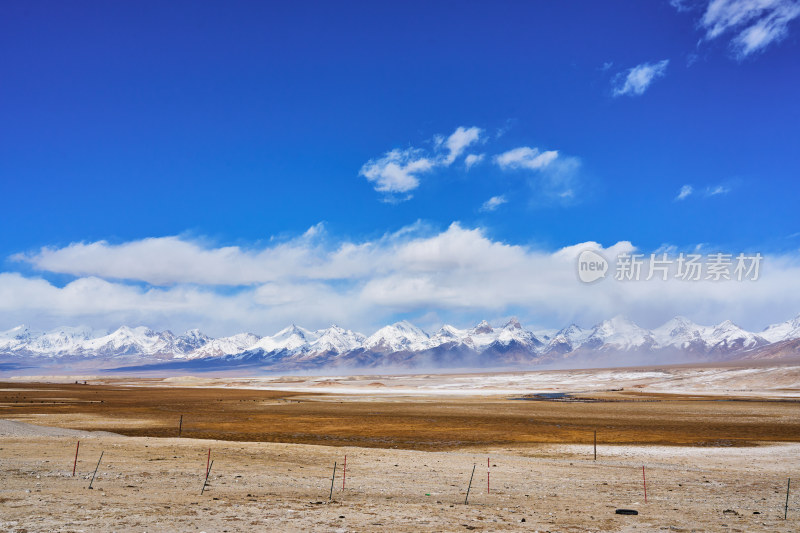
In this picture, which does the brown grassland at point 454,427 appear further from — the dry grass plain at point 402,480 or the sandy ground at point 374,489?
the sandy ground at point 374,489

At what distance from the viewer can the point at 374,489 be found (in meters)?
22.1

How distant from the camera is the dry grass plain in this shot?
1645 centimetres

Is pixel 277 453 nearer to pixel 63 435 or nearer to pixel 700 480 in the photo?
→ pixel 63 435

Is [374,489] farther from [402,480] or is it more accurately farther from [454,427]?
[454,427]

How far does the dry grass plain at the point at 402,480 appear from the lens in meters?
16.5

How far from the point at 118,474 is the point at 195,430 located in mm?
25442

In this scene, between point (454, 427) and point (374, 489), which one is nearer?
point (374, 489)

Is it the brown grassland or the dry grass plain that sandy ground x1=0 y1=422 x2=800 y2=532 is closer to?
the dry grass plain

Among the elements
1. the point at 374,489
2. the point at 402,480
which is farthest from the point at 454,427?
the point at 374,489

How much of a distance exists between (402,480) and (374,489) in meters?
2.74

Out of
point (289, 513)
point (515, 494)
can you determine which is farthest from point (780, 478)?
point (289, 513)

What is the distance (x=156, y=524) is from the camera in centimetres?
1510

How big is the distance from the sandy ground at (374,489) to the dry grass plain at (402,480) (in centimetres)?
8

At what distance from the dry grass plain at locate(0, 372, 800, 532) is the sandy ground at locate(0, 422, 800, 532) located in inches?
3.3
